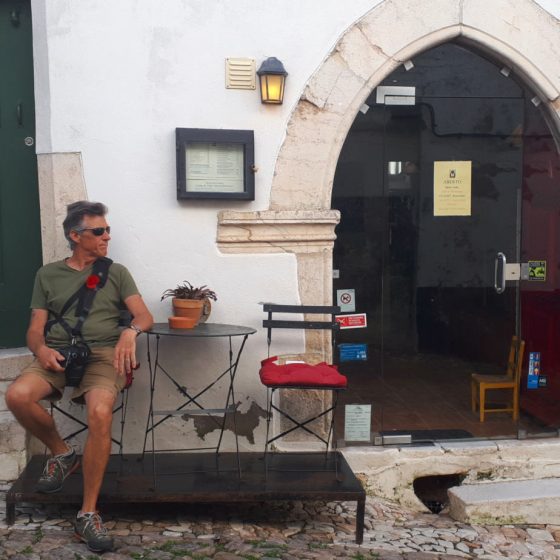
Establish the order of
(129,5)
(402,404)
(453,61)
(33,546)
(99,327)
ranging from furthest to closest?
(402,404) < (453,61) < (129,5) < (99,327) < (33,546)

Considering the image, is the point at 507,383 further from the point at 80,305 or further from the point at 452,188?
the point at 80,305

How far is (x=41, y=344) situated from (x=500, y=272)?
2.99m

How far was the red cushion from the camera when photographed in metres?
4.68

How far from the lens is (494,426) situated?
19.0 ft

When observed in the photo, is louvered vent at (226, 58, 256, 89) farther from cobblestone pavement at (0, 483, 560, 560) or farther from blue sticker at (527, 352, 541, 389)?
blue sticker at (527, 352, 541, 389)

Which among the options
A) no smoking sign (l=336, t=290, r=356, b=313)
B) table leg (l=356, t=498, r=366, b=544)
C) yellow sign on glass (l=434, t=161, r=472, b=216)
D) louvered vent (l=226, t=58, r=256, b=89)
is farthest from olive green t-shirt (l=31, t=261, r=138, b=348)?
yellow sign on glass (l=434, t=161, r=472, b=216)

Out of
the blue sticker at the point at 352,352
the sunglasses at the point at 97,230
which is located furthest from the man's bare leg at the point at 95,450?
the blue sticker at the point at 352,352

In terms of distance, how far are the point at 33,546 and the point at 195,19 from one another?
303 cm

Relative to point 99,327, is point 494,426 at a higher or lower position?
lower

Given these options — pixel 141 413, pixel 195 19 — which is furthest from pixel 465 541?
pixel 195 19

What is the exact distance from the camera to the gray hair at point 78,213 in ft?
15.1

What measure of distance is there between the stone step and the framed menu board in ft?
7.15

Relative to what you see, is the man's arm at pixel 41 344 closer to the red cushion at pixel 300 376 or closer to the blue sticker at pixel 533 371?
the red cushion at pixel 300 376

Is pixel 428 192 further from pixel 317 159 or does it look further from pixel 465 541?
pixel 465 541
